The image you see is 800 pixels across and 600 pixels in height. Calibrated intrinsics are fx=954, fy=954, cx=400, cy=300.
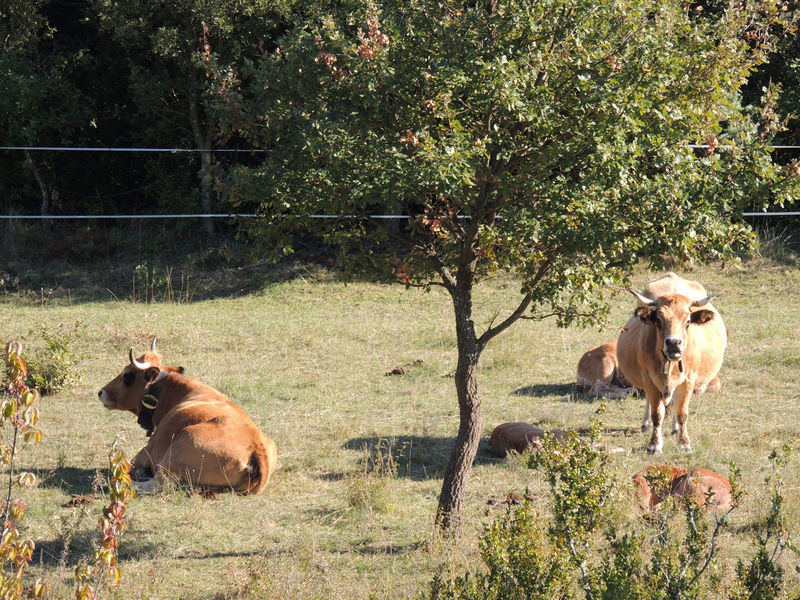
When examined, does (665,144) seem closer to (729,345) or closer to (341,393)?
(341,393)

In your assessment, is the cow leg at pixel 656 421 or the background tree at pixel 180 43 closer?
the cow leg at pixel 656 421

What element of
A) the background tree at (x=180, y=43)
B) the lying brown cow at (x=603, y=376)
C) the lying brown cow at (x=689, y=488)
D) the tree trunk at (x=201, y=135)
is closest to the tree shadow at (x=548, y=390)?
the lying brown cow at (x=603, y=376)

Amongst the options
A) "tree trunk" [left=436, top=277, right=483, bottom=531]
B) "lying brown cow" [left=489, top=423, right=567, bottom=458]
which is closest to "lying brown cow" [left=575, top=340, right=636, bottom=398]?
"lying brown cow" [left=489, top=423, right=567, bottom=458]

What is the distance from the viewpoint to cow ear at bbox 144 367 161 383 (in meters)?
10.2

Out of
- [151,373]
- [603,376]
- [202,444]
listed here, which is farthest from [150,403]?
[603,376]

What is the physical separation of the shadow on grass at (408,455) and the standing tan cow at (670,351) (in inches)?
77.4

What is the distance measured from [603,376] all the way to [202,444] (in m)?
5.91

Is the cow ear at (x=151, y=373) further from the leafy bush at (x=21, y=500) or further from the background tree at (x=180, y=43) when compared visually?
the background tree at (x=180, y=43)

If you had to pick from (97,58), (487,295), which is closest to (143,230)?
(97,58)

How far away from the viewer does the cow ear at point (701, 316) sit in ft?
33.7

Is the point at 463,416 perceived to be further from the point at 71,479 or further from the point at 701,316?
the point at 71,479

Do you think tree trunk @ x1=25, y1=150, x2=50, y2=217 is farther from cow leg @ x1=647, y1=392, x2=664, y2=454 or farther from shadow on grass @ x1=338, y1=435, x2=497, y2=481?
cow leg @ x1=647, y1=392, x2=664, y2=454

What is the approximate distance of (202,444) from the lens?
8703 millimetres

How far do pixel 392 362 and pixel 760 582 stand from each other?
9.61m
